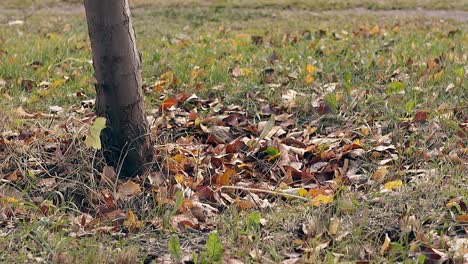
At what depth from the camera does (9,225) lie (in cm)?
308

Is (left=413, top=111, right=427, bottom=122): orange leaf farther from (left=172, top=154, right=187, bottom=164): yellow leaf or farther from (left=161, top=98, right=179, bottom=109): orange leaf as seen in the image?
(left=161, top=98, right=179, bottom=109): orange leaf

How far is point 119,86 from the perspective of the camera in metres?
3.49

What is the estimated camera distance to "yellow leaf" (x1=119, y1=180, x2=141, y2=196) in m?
3.30

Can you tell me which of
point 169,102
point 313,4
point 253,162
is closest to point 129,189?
point 253,162

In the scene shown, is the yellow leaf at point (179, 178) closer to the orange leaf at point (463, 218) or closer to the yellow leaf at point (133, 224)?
the yellow leaf at point (133, 224)

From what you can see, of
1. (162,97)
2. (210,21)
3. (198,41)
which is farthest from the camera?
(210,21)

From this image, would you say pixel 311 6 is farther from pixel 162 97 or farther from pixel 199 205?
pixel 199 205

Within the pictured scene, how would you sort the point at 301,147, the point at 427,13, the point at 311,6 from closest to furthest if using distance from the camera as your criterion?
the point at 301,147 < the point at 427,13 < the point at 311,6

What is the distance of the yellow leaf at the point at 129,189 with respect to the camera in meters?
3.30

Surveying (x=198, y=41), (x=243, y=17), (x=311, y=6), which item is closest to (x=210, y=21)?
(x=243, y=17)

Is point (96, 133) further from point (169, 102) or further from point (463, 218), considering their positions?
point (463, 218)

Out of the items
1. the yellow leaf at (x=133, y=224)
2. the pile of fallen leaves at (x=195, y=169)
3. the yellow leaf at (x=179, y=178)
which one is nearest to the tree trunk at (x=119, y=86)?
the pile of fallen leaves at (x=195, y=169)

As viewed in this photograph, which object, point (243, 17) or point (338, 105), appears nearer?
point (338, 105)

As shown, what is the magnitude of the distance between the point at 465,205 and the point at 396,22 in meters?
7.61
